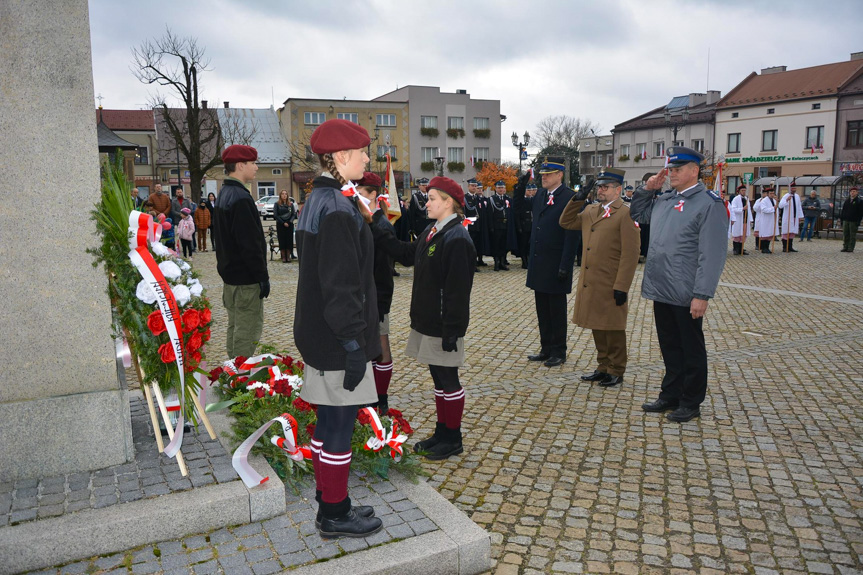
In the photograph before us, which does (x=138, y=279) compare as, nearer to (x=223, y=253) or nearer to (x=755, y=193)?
(x=223, y=253)

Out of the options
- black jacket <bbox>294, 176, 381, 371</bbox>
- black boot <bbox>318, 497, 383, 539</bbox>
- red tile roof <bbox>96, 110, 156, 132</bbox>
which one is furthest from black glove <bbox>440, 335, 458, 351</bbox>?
red tile roof <bbox>96, 110, 156, 132</bbox>

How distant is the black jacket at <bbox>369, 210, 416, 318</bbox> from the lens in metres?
5.11

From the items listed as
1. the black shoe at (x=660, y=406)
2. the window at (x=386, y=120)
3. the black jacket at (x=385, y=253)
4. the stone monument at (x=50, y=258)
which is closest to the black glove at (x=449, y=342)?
the black jacket at (x=385, y=253)

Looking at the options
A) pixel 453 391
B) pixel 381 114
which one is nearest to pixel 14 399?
pixel 453 391

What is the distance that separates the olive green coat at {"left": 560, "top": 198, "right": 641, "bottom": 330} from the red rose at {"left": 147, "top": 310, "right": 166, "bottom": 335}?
4.06 metres

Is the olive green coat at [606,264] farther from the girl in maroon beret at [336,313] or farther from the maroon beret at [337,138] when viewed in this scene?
the maroon beret at [337,138]

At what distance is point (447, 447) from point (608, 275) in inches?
105

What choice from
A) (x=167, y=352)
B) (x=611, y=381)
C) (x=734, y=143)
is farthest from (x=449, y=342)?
(x=734, y=143)

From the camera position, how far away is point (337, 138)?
10.7 ft

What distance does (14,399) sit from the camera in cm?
374

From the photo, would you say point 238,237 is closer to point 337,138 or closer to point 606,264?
point 337,138

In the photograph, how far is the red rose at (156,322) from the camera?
3.80 meters

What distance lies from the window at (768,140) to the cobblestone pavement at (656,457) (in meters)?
44.3

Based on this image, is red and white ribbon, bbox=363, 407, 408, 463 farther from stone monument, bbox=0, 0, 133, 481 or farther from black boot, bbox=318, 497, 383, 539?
stone monument, bbox=0, 0, 133, 481
